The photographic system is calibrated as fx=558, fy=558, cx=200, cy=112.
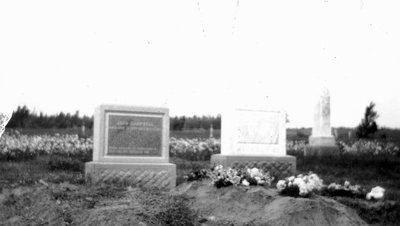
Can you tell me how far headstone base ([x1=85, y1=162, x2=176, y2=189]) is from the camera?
10845mm

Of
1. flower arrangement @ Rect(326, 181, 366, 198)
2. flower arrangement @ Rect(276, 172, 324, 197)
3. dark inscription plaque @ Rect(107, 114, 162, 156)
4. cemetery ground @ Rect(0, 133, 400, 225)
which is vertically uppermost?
dark inscription plaque @ Rect(107, 114, 162, 156)

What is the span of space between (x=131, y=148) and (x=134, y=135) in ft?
0.89

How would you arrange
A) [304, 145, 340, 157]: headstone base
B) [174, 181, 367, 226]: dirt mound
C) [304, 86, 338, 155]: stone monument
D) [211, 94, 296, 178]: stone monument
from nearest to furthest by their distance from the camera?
[174, 181, 367, 226]: dirt mound
[211, 94, 296, 178]: stone monument
[304, 145, 340, 157]: headstone base
[304, 86, 338, 155]: stone monument

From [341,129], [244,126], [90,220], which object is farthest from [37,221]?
Result: [341,129]

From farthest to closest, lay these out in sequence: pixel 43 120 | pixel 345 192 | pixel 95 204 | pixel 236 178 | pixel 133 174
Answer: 1. pixel 43 120
2. pixel 133 174
3. pixel 345 192
4. pixel 236 178
5. pixel 95 204

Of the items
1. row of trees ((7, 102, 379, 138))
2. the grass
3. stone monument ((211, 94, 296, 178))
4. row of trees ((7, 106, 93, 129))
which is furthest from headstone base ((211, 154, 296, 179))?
row of trees ((7, 106, 93, 129))

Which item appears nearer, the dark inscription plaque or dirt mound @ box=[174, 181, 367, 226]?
dirt mound @ box=[174, 181, 367, 226]

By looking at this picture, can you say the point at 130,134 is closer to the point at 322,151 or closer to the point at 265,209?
the point at 265,209

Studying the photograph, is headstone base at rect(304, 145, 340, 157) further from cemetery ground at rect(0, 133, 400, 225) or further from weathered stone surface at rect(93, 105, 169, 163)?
weathered stone surface at rect(93, 105, 169, 163)

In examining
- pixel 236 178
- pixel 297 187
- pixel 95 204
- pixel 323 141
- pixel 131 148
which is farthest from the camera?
pixel 323 141

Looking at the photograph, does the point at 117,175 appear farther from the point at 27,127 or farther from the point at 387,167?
the point at 27,127

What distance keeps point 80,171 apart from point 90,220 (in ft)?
22.6

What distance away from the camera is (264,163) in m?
13.9

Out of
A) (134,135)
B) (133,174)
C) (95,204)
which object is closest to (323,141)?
(134,135)
